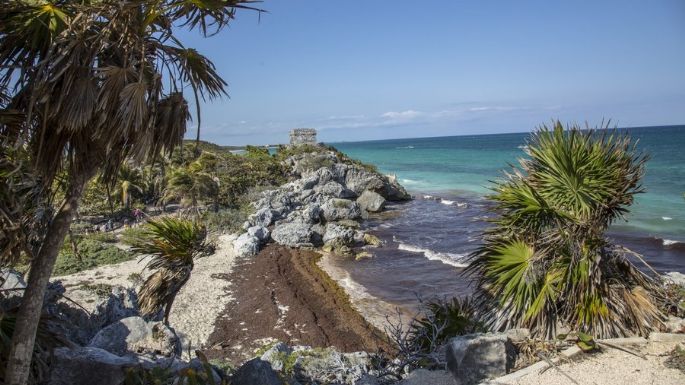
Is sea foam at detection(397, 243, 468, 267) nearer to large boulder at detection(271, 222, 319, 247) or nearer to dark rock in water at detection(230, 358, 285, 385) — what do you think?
large boulder at detection(271, 222, 319, 247)

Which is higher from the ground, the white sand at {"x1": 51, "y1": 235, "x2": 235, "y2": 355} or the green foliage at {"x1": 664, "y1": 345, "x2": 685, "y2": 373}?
the green foliage at {"x1": 664, "y1": 345, "x2": 685, "y2": 373}

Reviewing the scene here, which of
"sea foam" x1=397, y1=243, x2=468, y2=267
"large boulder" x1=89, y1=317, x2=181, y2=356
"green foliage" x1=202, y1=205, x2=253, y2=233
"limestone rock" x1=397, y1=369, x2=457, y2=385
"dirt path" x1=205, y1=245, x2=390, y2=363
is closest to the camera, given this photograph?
"limestone rock" x1=397, y1=369, x2=457, y2=385

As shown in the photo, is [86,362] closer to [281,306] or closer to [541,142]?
[541,142]

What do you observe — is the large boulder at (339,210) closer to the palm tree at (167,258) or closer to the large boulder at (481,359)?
the palm tree at (167,258)

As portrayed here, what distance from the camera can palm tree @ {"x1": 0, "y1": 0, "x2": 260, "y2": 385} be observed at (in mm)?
3508

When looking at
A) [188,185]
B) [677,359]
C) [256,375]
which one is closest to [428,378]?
[256,375]

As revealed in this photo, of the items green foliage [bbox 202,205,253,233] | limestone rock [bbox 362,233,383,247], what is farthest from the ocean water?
green foliage [bbox 202,205,253,233]

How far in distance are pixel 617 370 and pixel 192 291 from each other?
41.4 feet

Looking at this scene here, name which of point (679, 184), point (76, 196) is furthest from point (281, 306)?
point (679, 184)

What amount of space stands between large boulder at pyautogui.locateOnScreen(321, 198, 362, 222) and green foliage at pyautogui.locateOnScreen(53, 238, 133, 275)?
38.2ft

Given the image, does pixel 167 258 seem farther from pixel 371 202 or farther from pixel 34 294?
pixel 371 202

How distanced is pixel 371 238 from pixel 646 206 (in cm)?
2014

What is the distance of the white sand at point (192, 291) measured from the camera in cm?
1220

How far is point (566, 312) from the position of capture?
6930 millimetres
